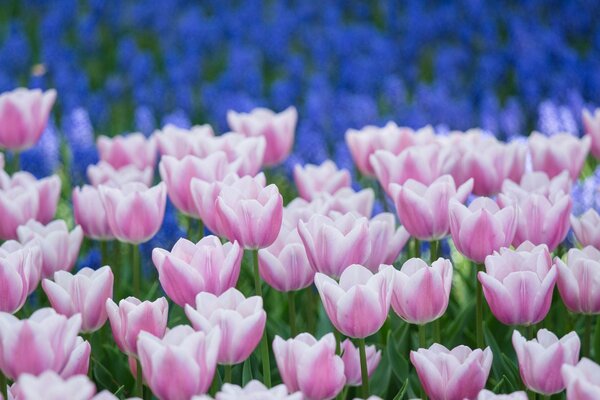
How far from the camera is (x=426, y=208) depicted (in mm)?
1895

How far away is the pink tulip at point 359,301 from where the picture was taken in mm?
1544

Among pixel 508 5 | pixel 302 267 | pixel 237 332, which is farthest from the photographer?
pixel 508 5

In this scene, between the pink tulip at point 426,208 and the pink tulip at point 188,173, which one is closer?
the pink tulip at point 426,208

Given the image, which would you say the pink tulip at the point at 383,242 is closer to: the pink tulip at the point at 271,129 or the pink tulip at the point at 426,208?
the pink tulip at the point at 426,208

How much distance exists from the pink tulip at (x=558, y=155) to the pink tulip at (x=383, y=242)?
620 mm

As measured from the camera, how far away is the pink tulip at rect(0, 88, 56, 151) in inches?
98.4

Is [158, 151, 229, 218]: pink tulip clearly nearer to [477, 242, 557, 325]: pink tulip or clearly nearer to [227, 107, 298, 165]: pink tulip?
[227, 107, 298, 165]: pink tulip

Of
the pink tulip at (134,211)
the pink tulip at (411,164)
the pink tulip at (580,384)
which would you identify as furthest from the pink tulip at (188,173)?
the pink tulip at (580,384)

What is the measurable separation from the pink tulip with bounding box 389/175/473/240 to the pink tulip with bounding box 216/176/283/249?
28 centimetres

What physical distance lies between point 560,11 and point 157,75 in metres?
2.55

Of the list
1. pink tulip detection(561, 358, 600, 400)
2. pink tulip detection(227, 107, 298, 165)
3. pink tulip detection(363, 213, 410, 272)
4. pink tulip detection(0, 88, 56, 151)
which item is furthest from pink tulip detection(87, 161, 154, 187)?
pink tulip detection(561, 358, 600, 400)

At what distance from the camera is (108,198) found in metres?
1.94

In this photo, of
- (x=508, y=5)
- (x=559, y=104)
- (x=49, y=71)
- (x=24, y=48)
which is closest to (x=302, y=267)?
(x=559, y=104)

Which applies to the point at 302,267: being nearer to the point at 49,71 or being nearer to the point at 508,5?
the point at 49,71
